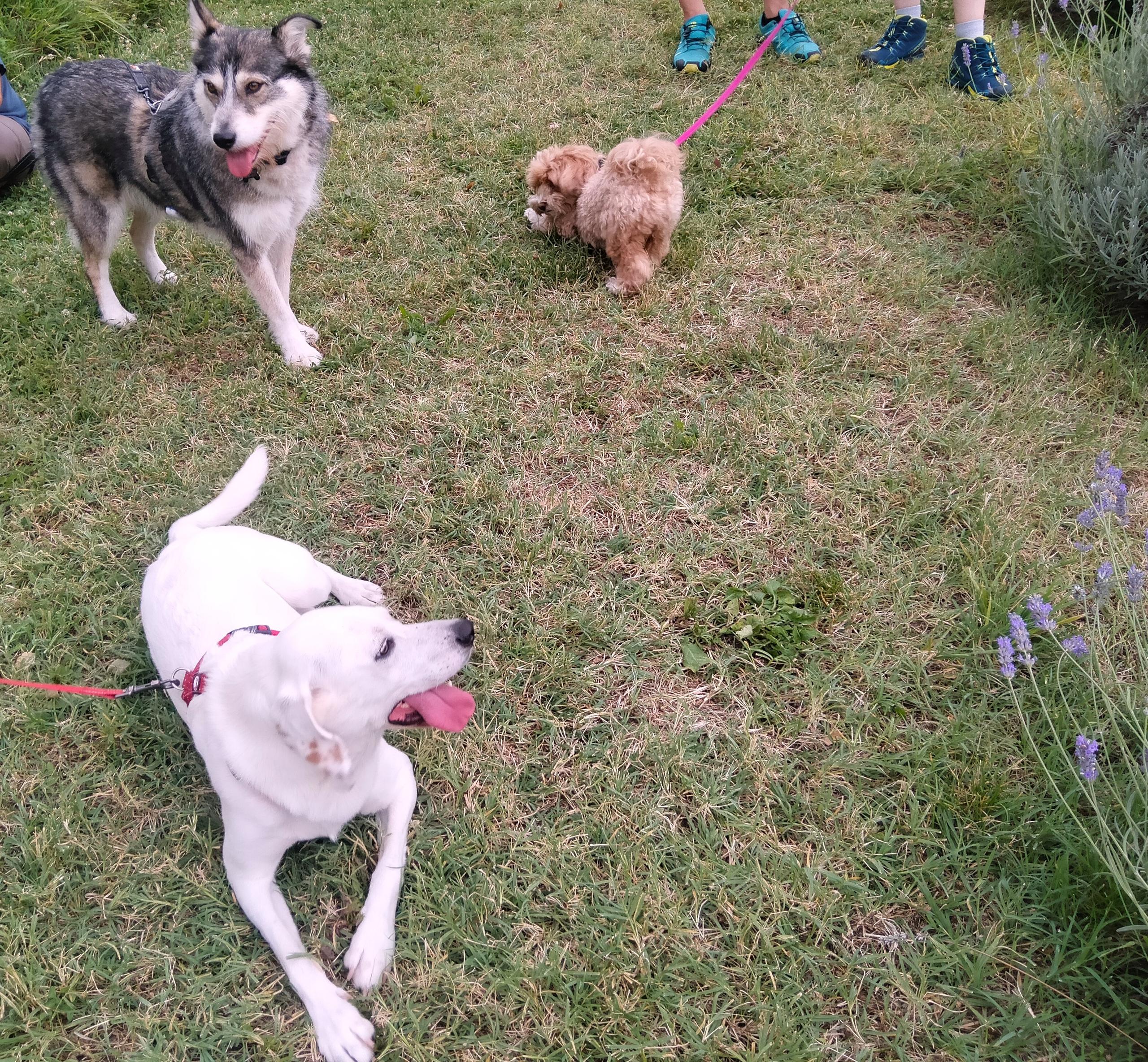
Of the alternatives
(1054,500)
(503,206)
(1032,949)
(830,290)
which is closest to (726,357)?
(830,290)

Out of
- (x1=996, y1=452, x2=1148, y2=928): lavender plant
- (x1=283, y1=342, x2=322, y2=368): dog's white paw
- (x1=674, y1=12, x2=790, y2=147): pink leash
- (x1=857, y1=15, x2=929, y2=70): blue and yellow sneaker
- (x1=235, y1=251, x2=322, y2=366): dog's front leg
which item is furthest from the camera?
(x1=857, y1=15, x2=929, y2=70): blue and yellow sneaker

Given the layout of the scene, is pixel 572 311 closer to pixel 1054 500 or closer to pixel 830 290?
pixel 830 290

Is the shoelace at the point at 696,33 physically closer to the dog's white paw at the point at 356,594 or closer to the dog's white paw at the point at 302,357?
the dog's white paw at the point at 302,357

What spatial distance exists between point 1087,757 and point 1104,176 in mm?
2817

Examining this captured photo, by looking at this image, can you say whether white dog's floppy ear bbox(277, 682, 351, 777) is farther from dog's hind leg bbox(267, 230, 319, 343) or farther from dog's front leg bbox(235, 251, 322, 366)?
dog's hind leg bbox(267, 230, 319, 343)

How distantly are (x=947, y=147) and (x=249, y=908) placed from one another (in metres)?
4.98

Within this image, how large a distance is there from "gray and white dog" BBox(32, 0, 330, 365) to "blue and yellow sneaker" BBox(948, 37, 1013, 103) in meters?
3.94

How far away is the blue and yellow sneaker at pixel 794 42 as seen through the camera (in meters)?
5.11

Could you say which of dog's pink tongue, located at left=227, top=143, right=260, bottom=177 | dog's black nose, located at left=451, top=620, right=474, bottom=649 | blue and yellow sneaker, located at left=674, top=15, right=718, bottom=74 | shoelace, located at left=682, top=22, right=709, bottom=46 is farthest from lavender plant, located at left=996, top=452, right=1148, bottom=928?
shoelace, located at left=682, top=22, right=709, bottom=46

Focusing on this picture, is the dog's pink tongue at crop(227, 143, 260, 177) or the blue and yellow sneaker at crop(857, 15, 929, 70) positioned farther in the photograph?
the blue and yellow sneaker at crop(857, 15, 929, 70)

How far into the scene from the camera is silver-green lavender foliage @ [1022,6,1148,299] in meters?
3.02

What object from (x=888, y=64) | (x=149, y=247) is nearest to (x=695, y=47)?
(x=888, y=64)

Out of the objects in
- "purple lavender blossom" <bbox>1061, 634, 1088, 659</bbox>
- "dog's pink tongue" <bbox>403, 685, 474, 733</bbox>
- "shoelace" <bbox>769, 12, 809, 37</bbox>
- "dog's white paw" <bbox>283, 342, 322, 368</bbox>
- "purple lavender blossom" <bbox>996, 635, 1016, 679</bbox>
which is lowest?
"dog's white paw" <bbox>283, 342, 322, 368</bbox>

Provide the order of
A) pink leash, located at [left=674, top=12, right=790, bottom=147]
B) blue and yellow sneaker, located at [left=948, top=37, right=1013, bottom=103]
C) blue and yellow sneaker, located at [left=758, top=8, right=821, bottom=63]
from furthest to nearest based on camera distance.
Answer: blue and yellow sneaker, located at [left=758, top=8, right=821, bottom=63], blue and yellow sneaker, located at [left=948, top=37, right=1013, bottom=103], pink leash, located at [left=674, top=12, right=790, bottom=147]
